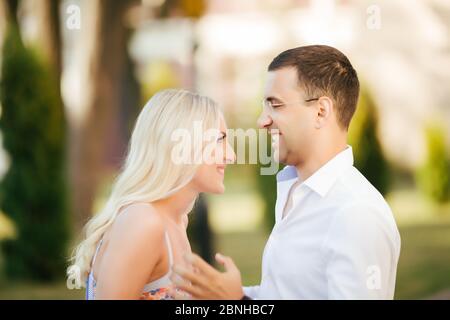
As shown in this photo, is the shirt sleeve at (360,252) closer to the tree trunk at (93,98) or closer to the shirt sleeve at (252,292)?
the shirt sleeve at (252,292)

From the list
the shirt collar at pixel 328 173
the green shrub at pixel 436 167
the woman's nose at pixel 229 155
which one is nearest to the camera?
the shirt collar at pixel 328 173

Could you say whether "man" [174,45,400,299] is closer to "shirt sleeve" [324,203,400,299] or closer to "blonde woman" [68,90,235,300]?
"shirt sleeve" [324,203,400,299]

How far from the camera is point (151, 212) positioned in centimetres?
257

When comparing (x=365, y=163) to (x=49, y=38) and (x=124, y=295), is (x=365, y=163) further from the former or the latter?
(x=124, y=295)

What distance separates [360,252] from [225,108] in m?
22.9

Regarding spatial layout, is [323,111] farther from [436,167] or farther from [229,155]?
[436,167]

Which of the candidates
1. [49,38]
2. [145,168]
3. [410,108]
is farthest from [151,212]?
[410,108]

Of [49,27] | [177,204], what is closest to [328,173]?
[177,204]

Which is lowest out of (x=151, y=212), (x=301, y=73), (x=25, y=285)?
(x=25, y=285)

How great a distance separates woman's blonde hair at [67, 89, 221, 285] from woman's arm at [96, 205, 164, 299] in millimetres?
137

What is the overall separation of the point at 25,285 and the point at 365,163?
23.5 feet

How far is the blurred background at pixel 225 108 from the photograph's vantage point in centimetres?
918

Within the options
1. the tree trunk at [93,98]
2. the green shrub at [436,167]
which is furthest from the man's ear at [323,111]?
the green shrub at [436,167]

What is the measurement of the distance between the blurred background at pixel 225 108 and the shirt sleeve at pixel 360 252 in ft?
5.84
